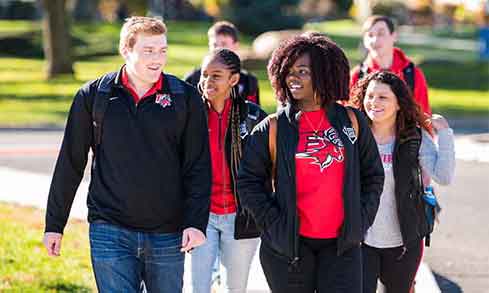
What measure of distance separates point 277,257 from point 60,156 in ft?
3.85

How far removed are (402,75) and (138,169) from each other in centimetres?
357

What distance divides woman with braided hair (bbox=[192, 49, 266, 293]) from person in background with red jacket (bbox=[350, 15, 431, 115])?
197 centimetres

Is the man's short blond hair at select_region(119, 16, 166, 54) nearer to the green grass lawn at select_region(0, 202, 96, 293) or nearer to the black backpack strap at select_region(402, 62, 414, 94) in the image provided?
the green grass lawn at select_region(0, 202, 96, 293)

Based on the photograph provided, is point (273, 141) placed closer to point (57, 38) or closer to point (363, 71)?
point (363, 71)

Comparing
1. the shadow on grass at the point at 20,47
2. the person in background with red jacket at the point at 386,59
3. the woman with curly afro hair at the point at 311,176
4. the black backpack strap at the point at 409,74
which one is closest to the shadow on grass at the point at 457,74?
the shadow on grass at the point at 20,47

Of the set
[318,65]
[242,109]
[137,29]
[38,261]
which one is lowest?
[38,261]

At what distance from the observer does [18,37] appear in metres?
44.9

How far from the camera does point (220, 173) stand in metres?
5.88

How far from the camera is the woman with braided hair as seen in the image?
5.86 metres

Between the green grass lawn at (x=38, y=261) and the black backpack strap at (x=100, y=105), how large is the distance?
263 cm

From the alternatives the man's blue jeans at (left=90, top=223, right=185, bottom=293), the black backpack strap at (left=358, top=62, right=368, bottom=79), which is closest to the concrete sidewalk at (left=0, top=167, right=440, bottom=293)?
the black backpack strap at (left=358, top=62, right=368, bottom=79)

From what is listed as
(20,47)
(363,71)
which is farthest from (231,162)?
(20,47)

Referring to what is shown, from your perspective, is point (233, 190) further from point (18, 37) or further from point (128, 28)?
point (18, 37)

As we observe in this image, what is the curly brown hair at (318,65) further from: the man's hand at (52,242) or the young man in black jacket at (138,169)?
the man's hand at (52,242)
